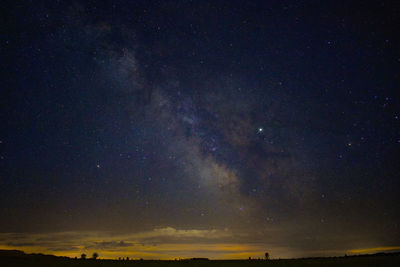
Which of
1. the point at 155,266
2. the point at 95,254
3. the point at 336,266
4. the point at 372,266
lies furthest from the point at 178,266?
the point at 95,254

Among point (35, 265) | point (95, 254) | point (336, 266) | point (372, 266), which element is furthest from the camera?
point (95, 254)

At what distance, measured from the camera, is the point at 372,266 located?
27.6 meters

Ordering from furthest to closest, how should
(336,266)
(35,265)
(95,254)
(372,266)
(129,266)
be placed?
1. (95,254)
2. (129,266)
3. (35,265)
4. (336,266)
5. (372,266)

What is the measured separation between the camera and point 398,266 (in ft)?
91.0

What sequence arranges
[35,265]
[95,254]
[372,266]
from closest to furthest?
[372,266] < [35,265] < [95,254]

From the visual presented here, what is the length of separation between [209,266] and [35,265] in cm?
1998

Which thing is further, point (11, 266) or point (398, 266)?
point (11, 266)

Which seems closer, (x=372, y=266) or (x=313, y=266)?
(x=372, y=266)

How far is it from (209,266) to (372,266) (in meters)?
17.4

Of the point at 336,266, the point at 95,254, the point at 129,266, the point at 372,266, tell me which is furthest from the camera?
the point at 95,254

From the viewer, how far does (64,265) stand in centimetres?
3216

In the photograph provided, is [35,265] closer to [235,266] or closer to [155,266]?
[155,266]

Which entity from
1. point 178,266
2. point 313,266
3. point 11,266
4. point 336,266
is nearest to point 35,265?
point 11,266

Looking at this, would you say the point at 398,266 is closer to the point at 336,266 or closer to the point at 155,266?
the point at 336,266
